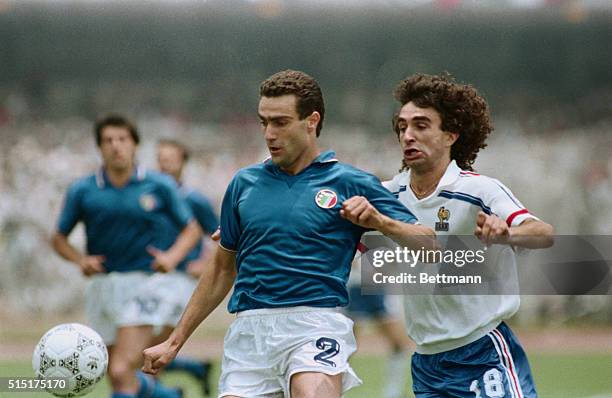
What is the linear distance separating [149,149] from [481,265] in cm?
1402

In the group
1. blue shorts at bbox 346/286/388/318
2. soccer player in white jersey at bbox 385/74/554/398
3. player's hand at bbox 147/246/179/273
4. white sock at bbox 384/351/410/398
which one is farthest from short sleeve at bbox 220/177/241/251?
blue shorts at bbox 346/286/388/318

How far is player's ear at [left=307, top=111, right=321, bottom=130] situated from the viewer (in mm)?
4609

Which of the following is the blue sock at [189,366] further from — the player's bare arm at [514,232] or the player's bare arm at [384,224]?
the player's bare arm at [514,232]

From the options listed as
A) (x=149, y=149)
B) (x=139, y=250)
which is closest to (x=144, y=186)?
(x=139, y=250)

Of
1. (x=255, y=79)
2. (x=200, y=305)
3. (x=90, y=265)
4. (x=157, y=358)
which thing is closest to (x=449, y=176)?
A: (x=200, y=305)

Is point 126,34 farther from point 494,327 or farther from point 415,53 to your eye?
point 494,327

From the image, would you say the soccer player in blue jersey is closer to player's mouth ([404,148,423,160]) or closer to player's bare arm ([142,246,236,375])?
player's bare arm ([142,246,236,375])

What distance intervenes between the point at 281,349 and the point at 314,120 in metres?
1.02

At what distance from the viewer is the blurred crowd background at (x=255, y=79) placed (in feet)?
59.3

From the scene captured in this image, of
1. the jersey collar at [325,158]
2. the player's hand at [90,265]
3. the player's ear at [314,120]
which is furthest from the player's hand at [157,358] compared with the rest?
the player's hand at [90,265]

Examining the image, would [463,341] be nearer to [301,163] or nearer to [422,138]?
[422,138]

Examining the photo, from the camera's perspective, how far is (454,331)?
4656mm

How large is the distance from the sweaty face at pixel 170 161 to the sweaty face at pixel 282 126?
17.7 ft

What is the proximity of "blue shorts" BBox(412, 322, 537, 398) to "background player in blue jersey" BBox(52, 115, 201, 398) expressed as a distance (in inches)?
128
